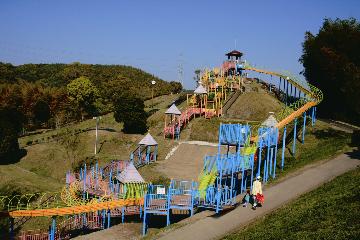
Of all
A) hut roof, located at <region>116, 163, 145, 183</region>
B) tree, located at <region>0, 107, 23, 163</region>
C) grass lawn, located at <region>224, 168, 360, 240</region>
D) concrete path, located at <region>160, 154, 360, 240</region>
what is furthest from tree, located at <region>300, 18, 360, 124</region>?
tree, located at <region>0, 107, 23, 163</region>

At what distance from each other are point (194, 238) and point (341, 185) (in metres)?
7.64

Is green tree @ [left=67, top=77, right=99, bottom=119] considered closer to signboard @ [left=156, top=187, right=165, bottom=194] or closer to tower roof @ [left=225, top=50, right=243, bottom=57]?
tower roof @ [left=225, top=50, right=243, bottom=57]

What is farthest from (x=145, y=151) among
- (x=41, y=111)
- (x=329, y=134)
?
(x=41, y=111)

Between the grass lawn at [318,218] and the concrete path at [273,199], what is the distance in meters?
0.82

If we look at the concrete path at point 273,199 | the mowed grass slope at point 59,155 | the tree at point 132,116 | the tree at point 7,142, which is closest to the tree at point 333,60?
the concrete path at point 273,199

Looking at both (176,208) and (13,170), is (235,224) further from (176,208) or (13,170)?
(13,170)

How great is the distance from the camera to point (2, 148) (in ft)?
126

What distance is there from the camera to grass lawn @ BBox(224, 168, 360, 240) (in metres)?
15.4

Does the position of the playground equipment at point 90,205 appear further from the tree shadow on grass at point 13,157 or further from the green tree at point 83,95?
the green tree at point 83,95

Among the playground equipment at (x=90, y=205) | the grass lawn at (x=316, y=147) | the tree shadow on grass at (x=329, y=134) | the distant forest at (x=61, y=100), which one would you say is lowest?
the playground equipment at (x=90, y=205)

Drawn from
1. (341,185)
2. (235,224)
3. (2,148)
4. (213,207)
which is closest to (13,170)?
(2,148)

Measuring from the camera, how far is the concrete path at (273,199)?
1916cm

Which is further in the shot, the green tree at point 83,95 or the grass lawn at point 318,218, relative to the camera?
the green tree at point 83,95

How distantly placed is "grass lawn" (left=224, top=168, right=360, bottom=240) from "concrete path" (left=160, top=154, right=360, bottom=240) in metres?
0.82
